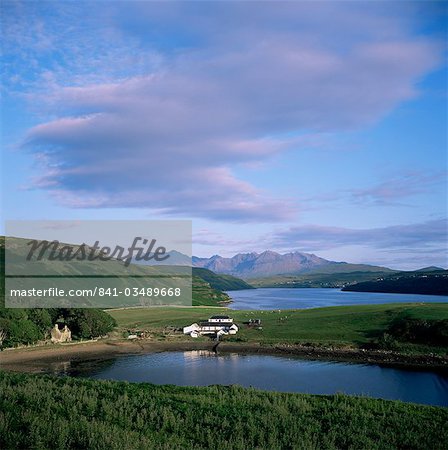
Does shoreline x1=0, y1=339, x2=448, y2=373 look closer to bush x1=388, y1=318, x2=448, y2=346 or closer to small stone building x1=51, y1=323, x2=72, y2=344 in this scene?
small stone building x1=51, y1=323, x2=72, y2=344

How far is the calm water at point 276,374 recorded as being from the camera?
5284 centimetres

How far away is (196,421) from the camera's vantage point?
2134 cm

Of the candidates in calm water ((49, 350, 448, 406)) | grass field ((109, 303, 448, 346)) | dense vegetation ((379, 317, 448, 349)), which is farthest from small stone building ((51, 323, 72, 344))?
dense vegetation ((379, 317, 448, 349))

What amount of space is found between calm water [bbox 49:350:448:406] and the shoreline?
3542mm

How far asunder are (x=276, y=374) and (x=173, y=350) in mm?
30867

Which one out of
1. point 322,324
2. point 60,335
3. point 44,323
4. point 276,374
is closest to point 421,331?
point 322,324

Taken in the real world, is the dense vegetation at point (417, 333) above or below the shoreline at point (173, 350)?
above

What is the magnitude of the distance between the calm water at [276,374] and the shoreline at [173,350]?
3.54m

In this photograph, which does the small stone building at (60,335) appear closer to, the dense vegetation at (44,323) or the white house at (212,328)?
the dense vegetation at (44,323)

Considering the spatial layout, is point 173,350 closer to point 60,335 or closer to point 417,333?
point 60,335

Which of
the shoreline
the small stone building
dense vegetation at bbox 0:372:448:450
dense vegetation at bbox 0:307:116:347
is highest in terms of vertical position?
dense vegetation at bbox 0:372:448:450

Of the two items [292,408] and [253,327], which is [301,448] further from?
[253,327]

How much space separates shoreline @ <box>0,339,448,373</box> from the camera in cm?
6775

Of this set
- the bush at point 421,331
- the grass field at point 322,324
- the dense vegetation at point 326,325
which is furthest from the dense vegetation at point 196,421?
the grass field at point 322,324
